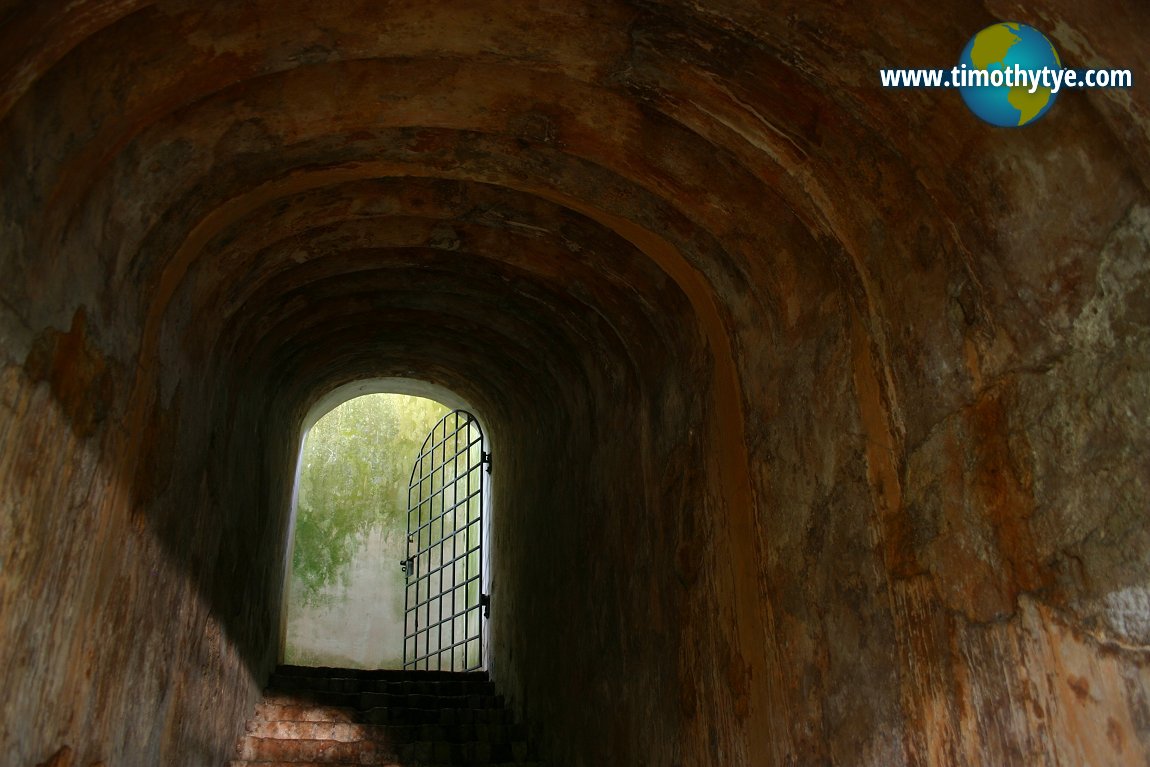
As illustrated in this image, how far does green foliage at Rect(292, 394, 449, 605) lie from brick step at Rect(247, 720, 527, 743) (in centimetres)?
773

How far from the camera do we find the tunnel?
7.13ft

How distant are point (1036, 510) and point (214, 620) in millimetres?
4235

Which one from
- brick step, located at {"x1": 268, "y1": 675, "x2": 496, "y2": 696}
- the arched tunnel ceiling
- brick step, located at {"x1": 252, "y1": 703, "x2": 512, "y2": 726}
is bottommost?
brick step, located at {"x1": 252, "y1": 703, "x2": 512, "y2": 726}

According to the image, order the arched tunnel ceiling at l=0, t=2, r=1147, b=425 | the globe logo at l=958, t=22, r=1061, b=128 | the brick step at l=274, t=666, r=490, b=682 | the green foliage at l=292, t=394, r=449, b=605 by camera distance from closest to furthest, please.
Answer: the globe logo at l=958, t=22, r=1061, b=128
the arched tunnel ceiling at l=0, t=2, r=1147, b=425
the brick step at l=274, t=666, r=490, b=682
the green foliage at l=292, t=394, r=449, b=605

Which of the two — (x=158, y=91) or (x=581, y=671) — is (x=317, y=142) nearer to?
(x=158, y=91)

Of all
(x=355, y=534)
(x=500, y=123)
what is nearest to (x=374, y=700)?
(x=500, y=123)

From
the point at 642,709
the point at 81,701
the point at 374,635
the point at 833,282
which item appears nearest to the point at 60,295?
the point at 81,701

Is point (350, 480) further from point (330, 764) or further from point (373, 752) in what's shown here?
point (330, 764)

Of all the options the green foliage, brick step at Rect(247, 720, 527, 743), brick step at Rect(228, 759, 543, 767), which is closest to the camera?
brick step at Rect(228, 759, 543, 767)

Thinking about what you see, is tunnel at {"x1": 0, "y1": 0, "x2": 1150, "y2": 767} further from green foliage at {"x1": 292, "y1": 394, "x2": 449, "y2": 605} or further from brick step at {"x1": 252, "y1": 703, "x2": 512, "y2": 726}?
green foliage at {"x1": 292, "y1": 394, "x2": 449, "y2": 605}

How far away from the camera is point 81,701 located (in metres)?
3.07

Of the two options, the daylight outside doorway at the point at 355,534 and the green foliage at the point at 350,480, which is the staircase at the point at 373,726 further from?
the green foliage at the point at 350,480

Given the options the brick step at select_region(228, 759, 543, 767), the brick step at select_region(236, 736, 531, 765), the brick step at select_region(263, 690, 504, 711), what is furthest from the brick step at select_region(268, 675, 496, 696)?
the brick step at select_region(228, 759, 543, 767)

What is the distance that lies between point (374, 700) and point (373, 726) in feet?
1.78
